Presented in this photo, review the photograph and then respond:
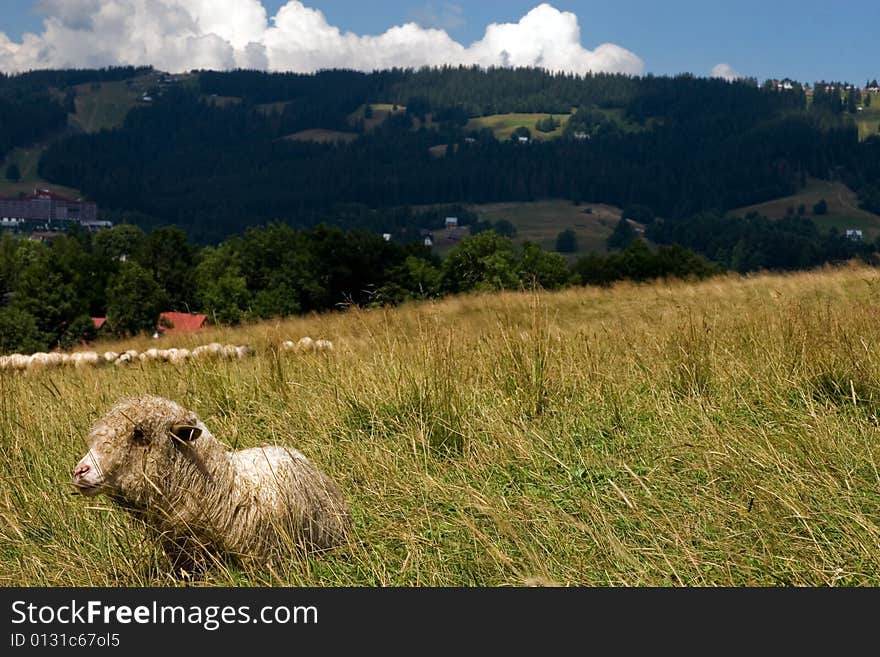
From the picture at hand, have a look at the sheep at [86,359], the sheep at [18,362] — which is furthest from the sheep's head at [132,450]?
the sheep at [18,362]

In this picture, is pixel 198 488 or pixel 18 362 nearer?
pixel 198 488

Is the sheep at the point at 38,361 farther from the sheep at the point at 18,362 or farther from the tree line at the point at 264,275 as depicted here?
the tree line at the point at 264,275

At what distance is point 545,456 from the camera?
4832 millimetres

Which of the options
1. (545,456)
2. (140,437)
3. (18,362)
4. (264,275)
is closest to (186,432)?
(140,437)

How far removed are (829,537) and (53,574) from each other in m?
3.28

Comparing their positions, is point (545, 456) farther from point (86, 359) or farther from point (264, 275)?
point (264, 275)

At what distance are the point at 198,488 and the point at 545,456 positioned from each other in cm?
207

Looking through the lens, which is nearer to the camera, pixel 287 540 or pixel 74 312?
pixel 287 540

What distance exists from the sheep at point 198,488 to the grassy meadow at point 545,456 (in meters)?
0.13

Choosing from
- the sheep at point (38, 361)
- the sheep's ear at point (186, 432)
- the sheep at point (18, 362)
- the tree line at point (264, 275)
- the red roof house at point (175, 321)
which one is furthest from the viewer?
the tree line at point (264, 275)

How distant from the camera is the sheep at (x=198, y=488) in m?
3.39

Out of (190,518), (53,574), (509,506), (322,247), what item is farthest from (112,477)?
(322,247)

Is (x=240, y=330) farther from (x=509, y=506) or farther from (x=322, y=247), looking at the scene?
(x=322, y=247)

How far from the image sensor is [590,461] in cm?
462
